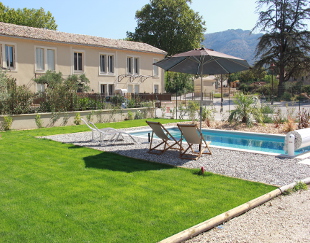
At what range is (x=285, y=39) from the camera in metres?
44.9

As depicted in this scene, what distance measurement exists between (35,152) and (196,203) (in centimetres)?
529

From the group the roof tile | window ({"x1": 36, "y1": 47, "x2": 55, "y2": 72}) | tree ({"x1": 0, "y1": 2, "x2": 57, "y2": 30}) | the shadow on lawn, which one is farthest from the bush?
tree ({"x1": 0, "y1": 2, "x2": 57, "y2": 30})

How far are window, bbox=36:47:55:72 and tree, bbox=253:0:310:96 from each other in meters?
29.6

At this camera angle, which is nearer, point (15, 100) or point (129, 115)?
point (15, 100)

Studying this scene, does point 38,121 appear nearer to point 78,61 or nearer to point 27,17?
point 78,61

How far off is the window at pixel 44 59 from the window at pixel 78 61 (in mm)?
2297

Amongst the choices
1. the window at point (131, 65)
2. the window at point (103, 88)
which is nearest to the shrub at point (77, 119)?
the window at point (103, 88)

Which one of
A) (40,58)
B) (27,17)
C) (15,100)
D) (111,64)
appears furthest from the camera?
(27,17)

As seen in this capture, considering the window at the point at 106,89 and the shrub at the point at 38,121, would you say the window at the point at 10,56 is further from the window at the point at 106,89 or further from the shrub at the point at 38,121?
the shrub at the point at 38,121

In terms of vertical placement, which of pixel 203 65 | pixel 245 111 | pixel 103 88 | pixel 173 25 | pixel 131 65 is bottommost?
pixel 245 111

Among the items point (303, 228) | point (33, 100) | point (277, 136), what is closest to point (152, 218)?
point (303, 228)

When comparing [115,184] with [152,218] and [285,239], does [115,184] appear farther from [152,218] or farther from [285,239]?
[285,239]

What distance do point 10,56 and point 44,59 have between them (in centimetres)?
272

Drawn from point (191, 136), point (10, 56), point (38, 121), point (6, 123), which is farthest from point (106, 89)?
point (191, 136)
